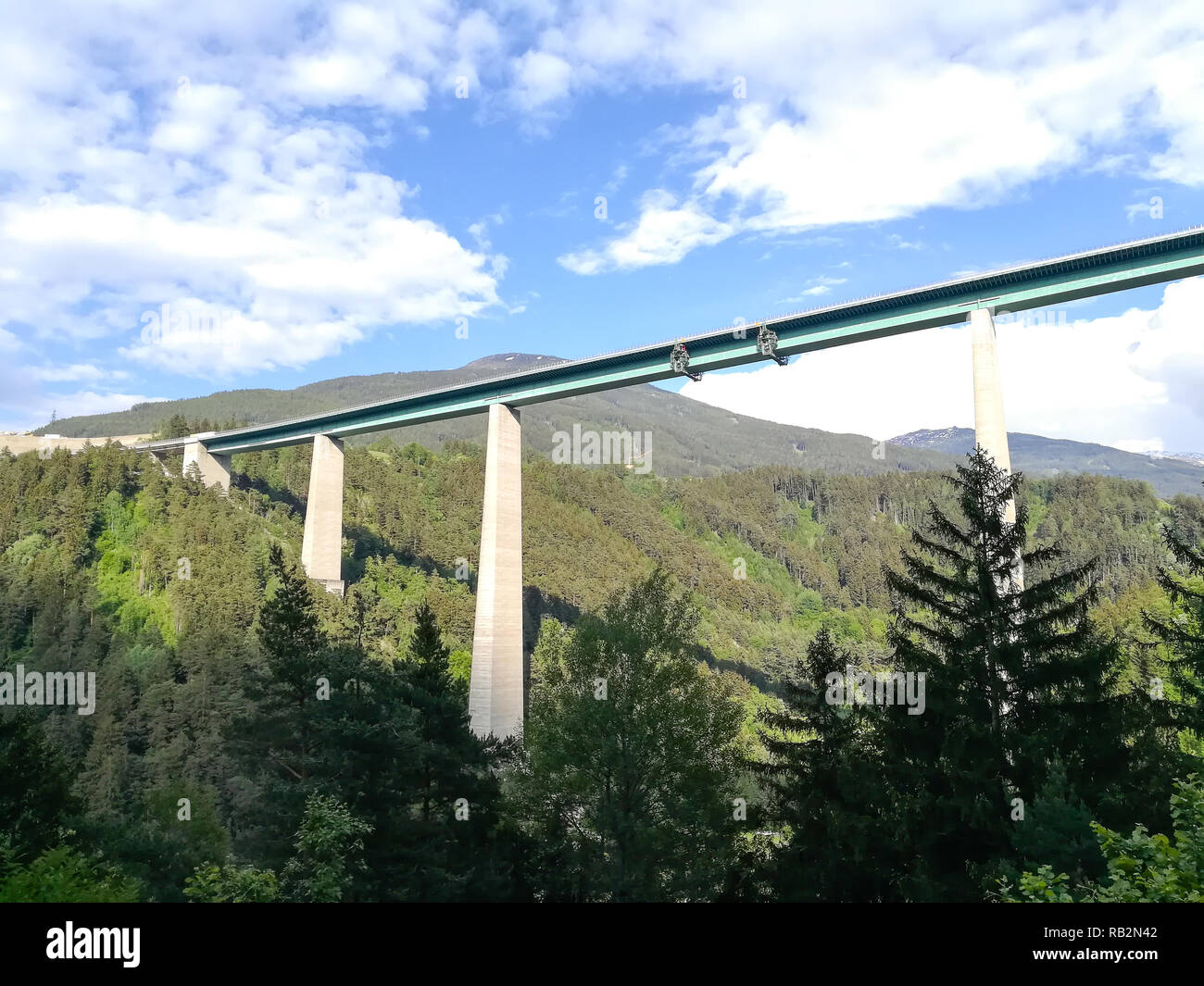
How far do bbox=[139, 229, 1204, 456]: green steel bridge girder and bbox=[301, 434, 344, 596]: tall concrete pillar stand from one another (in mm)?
2967

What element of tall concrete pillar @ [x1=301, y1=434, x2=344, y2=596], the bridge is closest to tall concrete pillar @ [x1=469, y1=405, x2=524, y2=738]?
the bridge

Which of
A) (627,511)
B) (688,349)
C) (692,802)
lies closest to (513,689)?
(688,349)

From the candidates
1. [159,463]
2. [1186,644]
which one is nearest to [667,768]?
[1186,644]

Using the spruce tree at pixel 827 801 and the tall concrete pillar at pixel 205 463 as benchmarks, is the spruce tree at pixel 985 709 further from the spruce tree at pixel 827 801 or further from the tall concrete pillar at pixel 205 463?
the tall concrete pillar at pixel 205 463

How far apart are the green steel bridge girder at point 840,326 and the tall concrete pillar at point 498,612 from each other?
15.8ft

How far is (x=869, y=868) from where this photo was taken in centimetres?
1500

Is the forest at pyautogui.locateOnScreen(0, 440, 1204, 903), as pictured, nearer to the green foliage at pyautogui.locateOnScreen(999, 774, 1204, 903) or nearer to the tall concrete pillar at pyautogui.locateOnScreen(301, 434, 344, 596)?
the green foliage at pyautogui.locateOnScreen(999, 774, 1204, 903)

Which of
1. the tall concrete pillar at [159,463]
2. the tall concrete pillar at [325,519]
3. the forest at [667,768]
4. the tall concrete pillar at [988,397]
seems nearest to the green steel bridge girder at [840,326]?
the tall concrete pillar at [988,397]

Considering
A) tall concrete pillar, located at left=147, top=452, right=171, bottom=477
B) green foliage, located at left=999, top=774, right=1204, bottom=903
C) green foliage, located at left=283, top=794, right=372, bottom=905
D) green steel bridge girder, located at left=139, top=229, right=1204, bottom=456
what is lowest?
green foliage, located at left=283, top=794, right=372, bottom=905

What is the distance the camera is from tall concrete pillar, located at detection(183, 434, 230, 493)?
72.4 meters

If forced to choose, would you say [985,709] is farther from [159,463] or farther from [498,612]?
[159,463]

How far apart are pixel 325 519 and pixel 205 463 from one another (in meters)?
24.1

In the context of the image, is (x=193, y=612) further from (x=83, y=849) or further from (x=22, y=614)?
(x=83, y=849)

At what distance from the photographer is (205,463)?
72812mm
